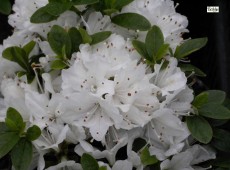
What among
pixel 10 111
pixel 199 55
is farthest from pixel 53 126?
pixel 199 55

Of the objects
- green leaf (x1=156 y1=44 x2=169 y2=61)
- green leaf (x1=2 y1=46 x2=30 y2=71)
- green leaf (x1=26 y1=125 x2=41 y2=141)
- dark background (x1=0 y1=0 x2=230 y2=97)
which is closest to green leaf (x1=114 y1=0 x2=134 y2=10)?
green leaf (x1=156 y1=44 x2=169 y2=61)

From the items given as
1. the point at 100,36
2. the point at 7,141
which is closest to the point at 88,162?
the point at 7,141

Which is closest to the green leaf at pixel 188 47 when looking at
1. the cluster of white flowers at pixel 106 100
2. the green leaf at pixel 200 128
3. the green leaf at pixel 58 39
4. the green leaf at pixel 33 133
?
the cluster of white flowers at pixel 106 100

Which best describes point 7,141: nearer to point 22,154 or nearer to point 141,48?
point 22,154

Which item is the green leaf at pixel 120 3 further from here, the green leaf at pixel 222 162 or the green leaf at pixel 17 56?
the green leaf at pixel 222 162

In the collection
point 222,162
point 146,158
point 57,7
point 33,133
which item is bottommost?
point 222,162
